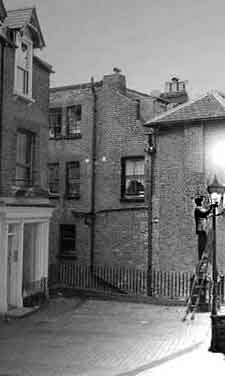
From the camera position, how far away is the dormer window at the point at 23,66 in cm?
1842

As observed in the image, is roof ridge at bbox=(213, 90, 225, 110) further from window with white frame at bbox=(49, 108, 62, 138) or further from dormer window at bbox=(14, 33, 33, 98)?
dormer window at bbox=(14, 33, 33, 98)

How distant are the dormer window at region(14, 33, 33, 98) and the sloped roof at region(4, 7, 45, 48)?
0.44 meters

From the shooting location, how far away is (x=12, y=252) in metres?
18.1

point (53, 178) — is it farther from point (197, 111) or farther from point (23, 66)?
point (23, 66)

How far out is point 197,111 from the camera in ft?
76.5

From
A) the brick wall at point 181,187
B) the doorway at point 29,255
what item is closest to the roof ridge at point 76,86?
the brick wall at point 181,187

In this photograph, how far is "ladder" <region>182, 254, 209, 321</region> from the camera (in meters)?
18.0

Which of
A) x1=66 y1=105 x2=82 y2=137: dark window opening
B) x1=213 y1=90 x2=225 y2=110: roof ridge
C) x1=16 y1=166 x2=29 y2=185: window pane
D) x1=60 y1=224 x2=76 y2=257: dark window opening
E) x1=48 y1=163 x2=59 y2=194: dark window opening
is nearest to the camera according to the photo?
x1=16 y1=166 x2=29 y2=185: window pane

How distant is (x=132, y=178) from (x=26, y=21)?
9907 mm

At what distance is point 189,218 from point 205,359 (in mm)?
11415

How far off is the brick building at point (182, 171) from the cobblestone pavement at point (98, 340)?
4340mm

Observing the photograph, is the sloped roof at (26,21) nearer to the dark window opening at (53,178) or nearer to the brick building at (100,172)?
the brick building at (100,172)

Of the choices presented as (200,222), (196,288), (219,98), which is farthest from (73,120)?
(196,288)

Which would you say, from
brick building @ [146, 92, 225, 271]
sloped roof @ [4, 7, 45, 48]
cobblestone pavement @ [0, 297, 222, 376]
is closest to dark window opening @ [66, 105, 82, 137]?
brick building @ [146, 92, 225, 271]
